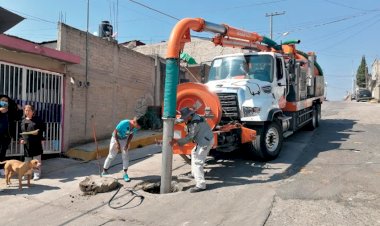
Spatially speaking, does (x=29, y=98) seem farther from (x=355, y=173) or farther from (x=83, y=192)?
(x=355, y=173)

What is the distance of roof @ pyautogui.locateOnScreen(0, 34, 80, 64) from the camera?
28.2 feet

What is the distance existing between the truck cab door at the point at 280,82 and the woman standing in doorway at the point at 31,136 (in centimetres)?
596

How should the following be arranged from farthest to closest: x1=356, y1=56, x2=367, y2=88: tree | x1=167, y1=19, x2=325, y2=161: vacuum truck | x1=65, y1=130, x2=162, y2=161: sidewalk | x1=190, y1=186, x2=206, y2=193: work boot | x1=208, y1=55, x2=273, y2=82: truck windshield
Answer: x1=356, y1=56, x2=367, y2=88: tree < x1=65, y1=130, x2=162, y2=161: sidewalk < x1=208, y1=55, x2=273, y2=82: truck windshield < x1=167, y1=19, x2=325, y2=161: vacuum truck < x1=190, y1=186, x2=206, y2=193: work boot

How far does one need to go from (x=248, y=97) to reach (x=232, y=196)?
3046mm

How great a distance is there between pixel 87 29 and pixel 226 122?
6.10m

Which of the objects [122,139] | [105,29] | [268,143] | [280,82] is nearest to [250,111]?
[268,143]

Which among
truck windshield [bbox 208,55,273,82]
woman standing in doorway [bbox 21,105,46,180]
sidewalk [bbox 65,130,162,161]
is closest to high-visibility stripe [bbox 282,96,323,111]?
truck windshield [bbox 208,55,273,82]

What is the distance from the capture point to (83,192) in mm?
7387

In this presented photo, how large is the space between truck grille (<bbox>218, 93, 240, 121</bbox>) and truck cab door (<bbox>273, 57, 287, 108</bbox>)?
1541mm

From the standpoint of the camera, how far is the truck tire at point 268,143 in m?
8.73

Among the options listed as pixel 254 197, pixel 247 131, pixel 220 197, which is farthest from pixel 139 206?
pixel 247 131

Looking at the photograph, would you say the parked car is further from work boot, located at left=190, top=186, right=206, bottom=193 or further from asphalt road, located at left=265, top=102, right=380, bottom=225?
work boot, located at left=190, top=186, right=206, bottom=193

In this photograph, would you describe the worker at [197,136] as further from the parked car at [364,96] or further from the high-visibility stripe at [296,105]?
the parked car at [364,96]

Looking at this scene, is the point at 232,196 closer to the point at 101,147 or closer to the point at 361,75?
the point at 101,147
